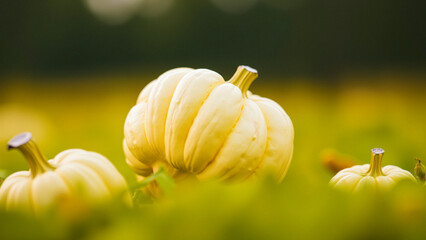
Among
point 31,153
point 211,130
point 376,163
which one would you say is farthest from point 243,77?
point 31,153

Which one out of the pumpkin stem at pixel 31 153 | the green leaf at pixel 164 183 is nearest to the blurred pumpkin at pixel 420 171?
the green leaf at pixel 164 183

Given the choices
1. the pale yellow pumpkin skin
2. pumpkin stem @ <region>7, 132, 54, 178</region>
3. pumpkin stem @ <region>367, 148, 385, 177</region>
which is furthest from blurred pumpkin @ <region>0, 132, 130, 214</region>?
pumpkin stem @ <region>367, 148, 385, 177</region>

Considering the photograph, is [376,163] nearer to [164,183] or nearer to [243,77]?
[243,77]

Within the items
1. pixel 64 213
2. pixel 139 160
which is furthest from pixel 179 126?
pixel 64 213

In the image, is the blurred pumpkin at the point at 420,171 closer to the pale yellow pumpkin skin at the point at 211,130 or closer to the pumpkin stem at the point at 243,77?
the pale yellow pumpkin skin at the point at 211,130

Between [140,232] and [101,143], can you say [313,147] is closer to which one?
[101,143]

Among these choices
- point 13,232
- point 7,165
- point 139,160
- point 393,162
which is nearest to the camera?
point 13,232

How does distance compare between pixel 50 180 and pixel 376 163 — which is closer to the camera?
pixel 50 180
